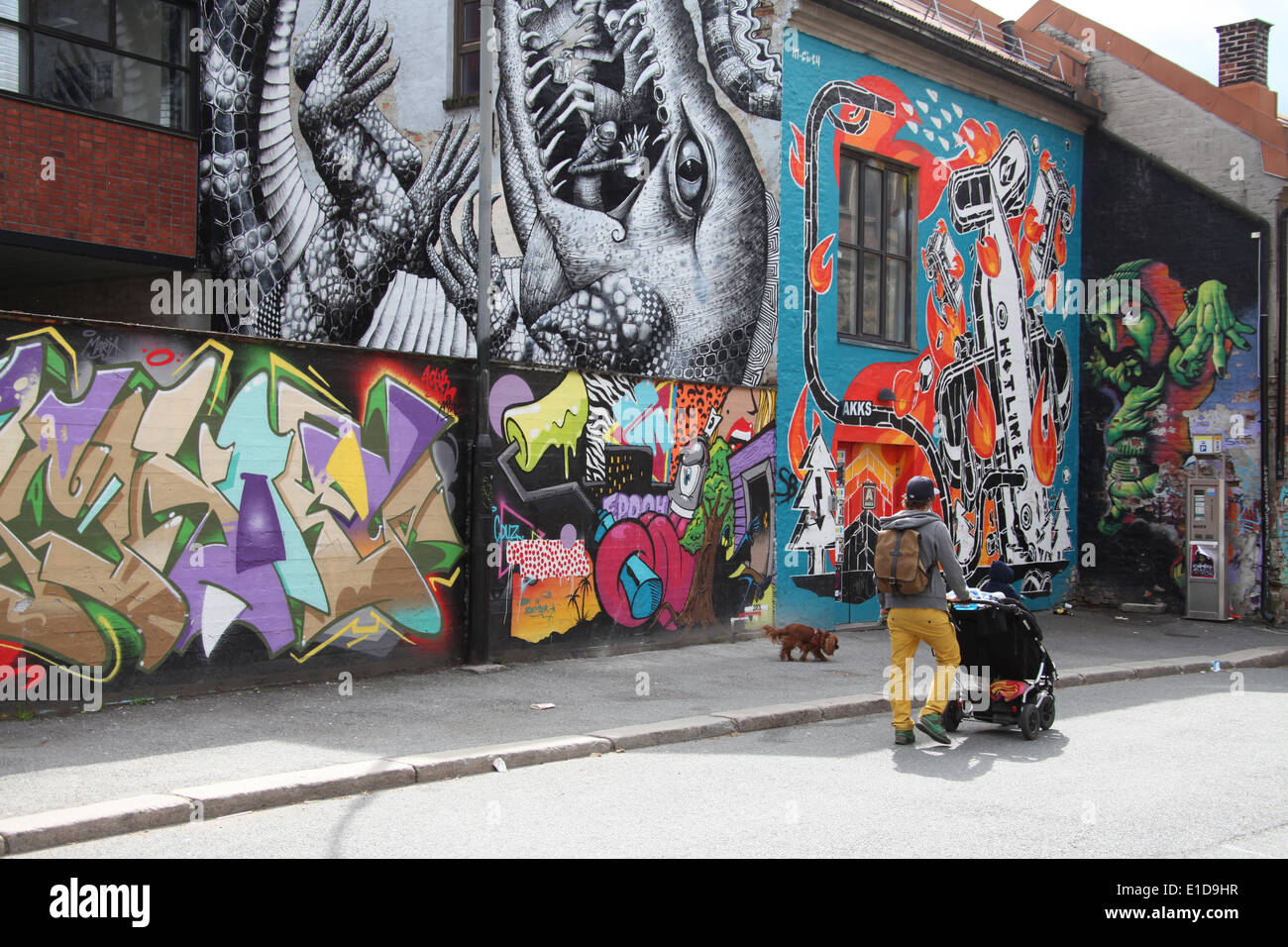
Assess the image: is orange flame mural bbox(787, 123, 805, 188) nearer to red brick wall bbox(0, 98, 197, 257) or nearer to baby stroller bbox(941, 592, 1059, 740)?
baby stroller bbox(941, 592, 1059, 740)

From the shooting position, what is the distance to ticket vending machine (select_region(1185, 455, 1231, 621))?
17062 mm

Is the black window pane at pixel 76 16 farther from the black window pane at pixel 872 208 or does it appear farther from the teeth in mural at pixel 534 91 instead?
the black window pane at pixel 872 208

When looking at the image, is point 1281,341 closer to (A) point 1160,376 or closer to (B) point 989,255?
(A) point 1160,376

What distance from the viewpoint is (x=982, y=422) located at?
1689 centimetres

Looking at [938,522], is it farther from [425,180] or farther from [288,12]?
[288,12]

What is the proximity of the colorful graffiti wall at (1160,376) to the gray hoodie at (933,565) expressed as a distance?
413 inches

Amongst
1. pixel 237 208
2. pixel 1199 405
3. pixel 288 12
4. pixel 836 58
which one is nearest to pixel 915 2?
pixel 836 58

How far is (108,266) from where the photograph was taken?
50.6 feet

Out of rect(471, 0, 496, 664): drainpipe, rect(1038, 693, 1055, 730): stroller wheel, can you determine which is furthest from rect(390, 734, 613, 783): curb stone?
rect(1038, 693, 1055, 730): stroller wheel

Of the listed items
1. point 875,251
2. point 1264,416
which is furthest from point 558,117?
point 1264,416

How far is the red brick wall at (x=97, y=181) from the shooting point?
13.9 metres

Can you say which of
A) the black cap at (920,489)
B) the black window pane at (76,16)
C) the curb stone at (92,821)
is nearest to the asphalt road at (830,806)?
the curb stone at (92,821)
